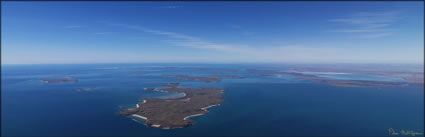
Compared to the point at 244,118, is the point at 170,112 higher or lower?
higher

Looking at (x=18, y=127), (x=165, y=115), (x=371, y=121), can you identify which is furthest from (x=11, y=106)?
(x=371, y=121)

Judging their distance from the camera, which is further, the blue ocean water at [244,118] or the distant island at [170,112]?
the distant island at [170,112]

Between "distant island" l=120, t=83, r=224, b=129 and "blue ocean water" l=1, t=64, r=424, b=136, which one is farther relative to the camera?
"distant island" l=120, t=83, r=224, b=129

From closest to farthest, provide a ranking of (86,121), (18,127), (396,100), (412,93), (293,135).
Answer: (293,135), (18,127), (86,121), (396,100), (412,93)

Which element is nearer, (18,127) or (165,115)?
(18,127)

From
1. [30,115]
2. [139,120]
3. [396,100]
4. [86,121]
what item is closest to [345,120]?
[396,100]

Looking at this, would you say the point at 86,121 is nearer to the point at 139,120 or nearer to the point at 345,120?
the point at 139,120

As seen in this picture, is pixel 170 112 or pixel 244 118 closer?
pixel 244 118

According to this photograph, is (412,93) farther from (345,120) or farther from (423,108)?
(345,120)

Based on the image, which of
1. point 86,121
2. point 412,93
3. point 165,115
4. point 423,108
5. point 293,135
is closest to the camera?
point 293,135
